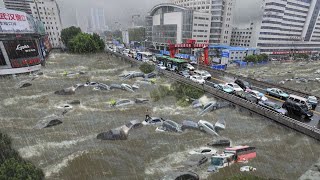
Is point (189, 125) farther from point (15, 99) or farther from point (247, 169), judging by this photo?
point (15, 99)

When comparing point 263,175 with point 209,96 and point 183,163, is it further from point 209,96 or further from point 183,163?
point 209,96

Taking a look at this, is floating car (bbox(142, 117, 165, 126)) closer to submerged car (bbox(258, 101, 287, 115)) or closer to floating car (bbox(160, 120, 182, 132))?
floating car (bbox(160, 120, 182, 132))

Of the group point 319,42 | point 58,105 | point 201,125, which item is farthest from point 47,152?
point 319,42

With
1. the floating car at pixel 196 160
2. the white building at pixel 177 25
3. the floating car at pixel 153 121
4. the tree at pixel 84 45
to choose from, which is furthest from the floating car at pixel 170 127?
the white building at pixel 177 25

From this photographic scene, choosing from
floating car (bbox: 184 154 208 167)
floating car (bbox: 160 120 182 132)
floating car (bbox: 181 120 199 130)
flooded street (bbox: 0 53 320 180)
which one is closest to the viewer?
flooded street (bbox: 0 53 320 180)

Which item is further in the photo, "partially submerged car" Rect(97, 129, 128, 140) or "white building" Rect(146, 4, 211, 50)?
"white building" Rect(146, 4, 211, 50)

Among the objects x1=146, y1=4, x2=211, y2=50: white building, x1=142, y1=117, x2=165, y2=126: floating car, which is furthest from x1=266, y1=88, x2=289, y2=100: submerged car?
x1=146, y1=4, x2=211, y2=50: white building

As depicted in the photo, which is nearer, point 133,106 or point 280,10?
point 133,106
